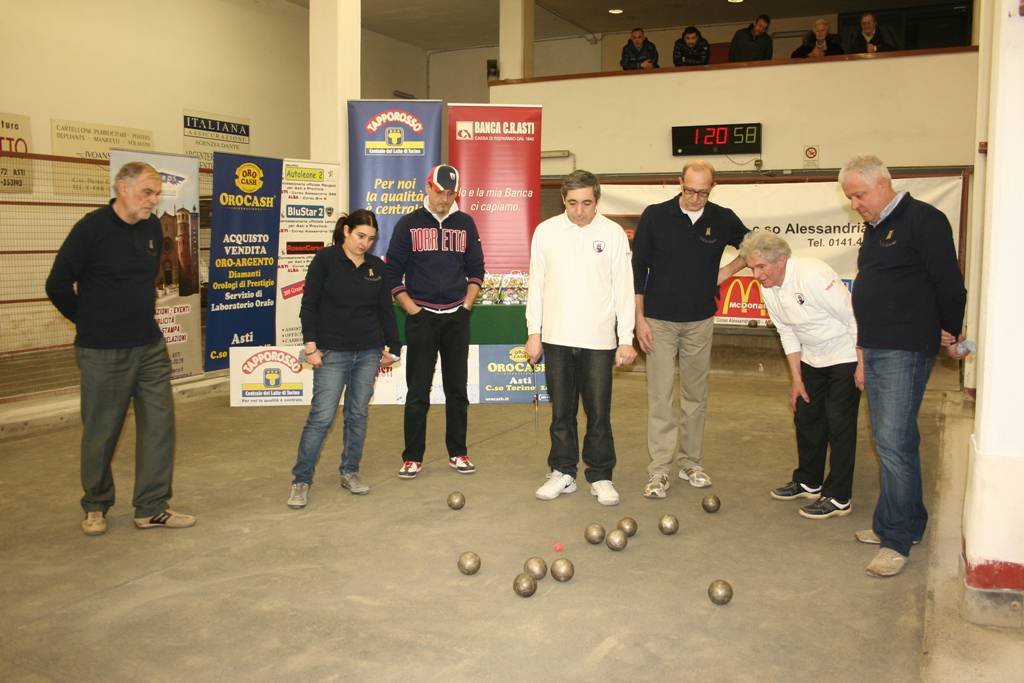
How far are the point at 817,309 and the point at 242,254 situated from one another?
5387 millimetres

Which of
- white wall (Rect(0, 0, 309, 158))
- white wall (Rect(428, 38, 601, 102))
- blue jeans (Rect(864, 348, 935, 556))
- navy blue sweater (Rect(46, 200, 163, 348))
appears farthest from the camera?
white wall (Rect(428, 38, 601, 102))

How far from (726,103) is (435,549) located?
8.10m

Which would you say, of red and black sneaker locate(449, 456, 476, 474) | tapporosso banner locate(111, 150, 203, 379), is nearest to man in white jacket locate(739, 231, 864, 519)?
red and black sneaker locate(449, 456, 476, 474)

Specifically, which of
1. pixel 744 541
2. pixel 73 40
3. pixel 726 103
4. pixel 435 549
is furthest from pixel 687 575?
pixel 73 40

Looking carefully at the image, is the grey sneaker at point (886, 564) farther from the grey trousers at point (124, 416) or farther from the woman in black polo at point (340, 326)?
the grey trousers at point (124, 416)

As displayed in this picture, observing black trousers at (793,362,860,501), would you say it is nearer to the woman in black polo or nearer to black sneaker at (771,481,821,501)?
black sneaker at (771,481,821,501)

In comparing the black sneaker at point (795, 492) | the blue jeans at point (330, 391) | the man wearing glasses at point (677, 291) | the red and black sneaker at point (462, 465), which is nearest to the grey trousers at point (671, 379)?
the man wearing glasses at point (677, 291)

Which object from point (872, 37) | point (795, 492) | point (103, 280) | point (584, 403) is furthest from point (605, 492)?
point (872, 37)

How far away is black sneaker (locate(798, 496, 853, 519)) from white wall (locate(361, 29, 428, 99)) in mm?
13068

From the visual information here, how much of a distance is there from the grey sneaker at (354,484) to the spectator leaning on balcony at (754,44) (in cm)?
880

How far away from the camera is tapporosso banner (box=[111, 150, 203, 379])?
7.96 meters

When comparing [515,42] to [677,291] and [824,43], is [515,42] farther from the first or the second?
[677,291]

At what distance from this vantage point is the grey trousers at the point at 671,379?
5.45 m

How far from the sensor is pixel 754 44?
11930 mm
